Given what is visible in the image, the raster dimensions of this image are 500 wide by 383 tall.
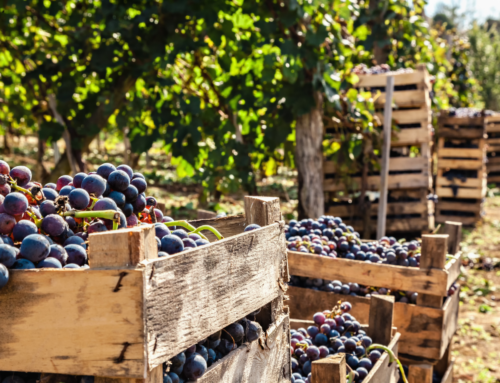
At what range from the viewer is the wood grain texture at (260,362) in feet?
3.72

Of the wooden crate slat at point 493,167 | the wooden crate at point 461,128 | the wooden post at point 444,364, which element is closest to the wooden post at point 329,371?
the wooden post at point 444,364

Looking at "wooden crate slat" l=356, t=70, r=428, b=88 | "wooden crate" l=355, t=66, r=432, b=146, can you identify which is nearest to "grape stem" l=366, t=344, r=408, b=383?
"wooden crate" l=355, t=66, r=432, b=146

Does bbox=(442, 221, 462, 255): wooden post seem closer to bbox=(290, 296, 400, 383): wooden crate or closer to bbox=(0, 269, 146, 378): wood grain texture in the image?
bbox=(290, 296, 400, 383): wooden crate

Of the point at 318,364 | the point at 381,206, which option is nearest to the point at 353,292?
the point at 318,364

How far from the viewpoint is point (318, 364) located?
1425mm

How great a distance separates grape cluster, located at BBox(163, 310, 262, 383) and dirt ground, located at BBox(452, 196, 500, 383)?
238 centimetres

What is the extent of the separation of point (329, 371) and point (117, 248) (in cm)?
84

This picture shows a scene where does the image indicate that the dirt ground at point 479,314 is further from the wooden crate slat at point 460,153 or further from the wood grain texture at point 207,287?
the wood grain texture at point 207,287

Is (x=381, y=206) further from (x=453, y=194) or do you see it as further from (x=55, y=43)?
(x=55, y=43)

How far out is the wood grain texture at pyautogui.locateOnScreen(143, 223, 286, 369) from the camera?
2.93 feet

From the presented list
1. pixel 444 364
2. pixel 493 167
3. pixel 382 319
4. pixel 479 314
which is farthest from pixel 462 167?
pixel 382 319

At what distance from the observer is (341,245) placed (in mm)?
2709

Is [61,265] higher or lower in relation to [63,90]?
lower

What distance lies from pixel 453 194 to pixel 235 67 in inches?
150
